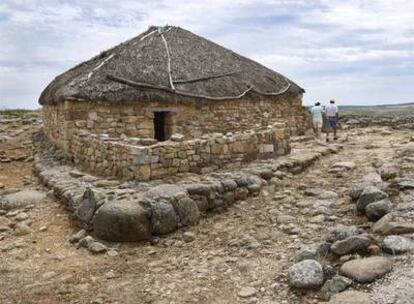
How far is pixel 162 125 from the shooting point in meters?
14.8

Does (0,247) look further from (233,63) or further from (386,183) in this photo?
(233,63)

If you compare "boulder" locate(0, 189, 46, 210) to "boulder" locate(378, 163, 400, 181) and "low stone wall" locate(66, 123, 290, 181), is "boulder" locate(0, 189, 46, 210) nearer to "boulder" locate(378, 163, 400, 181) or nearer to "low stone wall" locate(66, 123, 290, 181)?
"low stone wall" locate(66, 123, 290, 181)

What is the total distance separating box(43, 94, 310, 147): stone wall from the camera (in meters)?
13.0

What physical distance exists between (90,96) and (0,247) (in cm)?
642

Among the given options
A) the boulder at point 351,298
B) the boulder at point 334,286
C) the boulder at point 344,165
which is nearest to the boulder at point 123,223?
the boulder at point 334,286

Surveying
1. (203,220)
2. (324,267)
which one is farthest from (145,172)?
(324,267)

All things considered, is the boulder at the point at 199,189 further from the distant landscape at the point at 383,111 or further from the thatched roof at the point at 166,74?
the distant landscape at the point at 383,111

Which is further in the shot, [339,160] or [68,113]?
[68,113]

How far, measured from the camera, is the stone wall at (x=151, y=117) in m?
13.0

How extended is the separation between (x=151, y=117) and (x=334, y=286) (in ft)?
31.7

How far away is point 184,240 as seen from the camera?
278 inches

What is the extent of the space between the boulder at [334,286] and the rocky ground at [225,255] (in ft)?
0.06

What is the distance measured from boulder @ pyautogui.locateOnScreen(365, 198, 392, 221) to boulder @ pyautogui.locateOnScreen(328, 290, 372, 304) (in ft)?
7.34

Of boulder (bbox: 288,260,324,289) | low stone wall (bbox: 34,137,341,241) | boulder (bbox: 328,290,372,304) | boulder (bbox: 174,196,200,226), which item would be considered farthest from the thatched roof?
boulder (bbox: 328,290,372,304)
